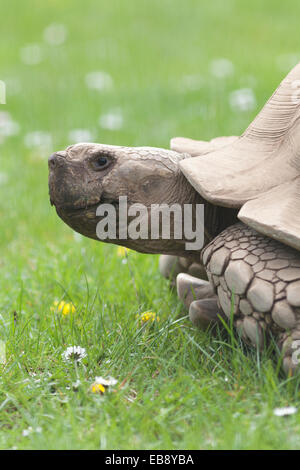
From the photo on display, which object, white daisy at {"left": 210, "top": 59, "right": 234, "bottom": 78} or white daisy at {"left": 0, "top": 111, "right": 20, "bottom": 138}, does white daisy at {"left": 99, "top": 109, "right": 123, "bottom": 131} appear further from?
white daisy at {"left": 210, "top": 59, "right": 234, "bottom": 78}

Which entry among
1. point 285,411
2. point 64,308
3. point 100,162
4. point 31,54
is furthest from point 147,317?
point 31,54

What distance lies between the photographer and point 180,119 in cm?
457

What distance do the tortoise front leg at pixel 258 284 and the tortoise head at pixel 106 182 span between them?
0.24 m

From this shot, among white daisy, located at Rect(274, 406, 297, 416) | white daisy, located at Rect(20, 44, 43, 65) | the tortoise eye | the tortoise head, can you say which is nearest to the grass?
white daisy, located at Rect(274, 406, 297, 416)

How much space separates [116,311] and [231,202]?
699 mm

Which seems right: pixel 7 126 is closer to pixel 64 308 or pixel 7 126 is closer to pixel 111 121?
pixel 111 121

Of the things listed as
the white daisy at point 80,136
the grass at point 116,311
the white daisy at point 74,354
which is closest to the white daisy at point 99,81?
the grass at point 116,311

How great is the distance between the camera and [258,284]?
60.7 inches

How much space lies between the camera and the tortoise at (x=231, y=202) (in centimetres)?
153

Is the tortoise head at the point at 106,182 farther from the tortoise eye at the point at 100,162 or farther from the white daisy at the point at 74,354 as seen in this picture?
the white daisy at the point at 74,354

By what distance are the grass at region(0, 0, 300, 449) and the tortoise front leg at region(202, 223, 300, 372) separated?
0.07 meters

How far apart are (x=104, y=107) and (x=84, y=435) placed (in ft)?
13.1

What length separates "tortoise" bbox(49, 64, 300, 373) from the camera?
5.03ft

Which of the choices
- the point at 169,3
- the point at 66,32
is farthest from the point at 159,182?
the point at 169,3
